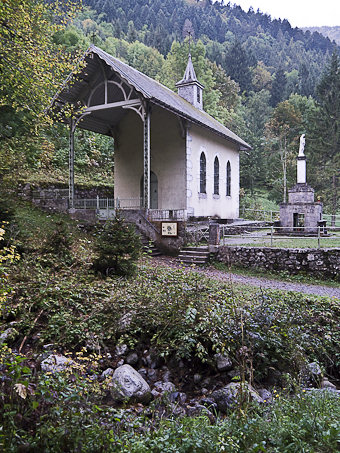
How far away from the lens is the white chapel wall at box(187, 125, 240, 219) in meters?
18.4

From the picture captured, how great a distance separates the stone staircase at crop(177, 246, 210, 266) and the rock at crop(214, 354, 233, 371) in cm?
755

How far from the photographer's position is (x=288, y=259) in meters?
11.8

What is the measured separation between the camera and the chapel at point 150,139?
51.8 feet

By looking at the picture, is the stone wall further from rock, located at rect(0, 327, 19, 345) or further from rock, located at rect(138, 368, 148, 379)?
rock, located at rect(0, 327, 19, 345)

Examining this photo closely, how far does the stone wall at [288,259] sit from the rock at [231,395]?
296 inches

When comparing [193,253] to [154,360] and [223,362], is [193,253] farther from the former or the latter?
[223,362]

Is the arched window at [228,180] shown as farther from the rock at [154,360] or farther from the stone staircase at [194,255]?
Result: the rock at [154,360]

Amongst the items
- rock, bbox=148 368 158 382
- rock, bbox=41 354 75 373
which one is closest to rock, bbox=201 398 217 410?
rock, bbox=148 368 158 382

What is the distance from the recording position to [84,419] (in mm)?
3139

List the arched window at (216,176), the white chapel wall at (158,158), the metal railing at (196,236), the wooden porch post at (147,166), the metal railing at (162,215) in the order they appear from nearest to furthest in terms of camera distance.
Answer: the metal railing at (196,236), the metal railing at (162,215), the wooden porch post at (147,166), the white chapel wall at (158,158), the arched window at (216,176)

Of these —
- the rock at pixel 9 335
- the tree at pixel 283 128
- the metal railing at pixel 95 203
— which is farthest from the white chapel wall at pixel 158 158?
the tree at pixel 283 128

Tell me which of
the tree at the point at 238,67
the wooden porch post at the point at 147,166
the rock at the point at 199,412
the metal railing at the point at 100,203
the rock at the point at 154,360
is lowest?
the rock at the point at 199,412

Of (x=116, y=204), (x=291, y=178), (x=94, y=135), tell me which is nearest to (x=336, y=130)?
(x=291, y=178)

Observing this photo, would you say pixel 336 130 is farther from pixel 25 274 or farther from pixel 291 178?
pixel 25 274
